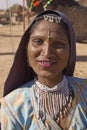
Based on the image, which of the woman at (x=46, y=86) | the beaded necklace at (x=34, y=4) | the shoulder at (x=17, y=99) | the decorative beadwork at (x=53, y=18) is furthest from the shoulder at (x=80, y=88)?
the beaded necklace at (x=34, y=4)

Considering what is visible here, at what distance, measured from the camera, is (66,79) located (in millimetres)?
2389

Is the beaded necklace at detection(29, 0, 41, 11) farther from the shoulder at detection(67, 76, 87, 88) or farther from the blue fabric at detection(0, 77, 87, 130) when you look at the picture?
the blue fabric at detection(0, 77, 87, 130)

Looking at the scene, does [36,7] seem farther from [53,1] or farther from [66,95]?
[66,95]

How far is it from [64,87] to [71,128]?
0.24 metres

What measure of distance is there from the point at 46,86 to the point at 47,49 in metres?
0.24

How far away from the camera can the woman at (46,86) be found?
2180 mm

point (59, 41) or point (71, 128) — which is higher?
point (59, 41)

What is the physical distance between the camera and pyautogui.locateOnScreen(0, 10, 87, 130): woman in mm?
2180

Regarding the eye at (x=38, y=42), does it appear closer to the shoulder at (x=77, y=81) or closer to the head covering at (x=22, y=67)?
the head covering at (x=22, y=67)

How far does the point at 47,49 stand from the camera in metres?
2.15

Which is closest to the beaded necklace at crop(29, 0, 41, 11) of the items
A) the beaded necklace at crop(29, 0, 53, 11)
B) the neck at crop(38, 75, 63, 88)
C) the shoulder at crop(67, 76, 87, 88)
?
the beaded necklace at crop(29, 0, 53, 11)

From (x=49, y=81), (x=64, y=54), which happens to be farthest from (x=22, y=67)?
(x=64, y=54)

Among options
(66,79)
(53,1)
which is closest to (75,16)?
(53,1)

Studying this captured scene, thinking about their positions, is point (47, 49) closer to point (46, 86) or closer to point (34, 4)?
point (46, 86)
